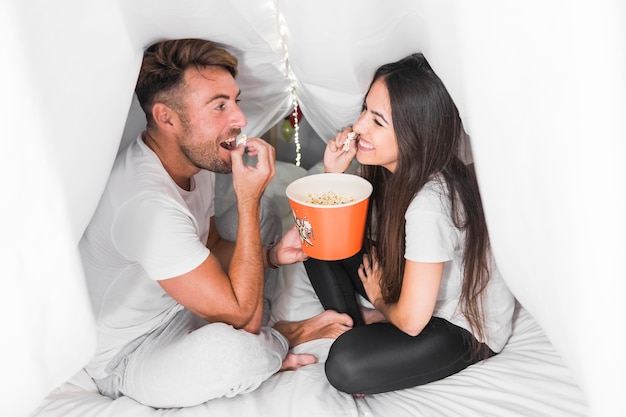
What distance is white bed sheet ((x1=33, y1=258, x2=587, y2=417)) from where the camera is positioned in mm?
1021

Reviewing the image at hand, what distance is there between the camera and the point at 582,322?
2.04ft

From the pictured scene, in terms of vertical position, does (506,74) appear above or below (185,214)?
above

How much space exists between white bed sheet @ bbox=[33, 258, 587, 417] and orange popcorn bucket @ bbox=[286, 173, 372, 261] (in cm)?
27

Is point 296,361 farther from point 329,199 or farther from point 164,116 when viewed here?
point 164,116

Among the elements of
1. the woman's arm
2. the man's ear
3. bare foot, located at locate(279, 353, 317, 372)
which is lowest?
bare foot, located at locate(279, 353, 317, 372)

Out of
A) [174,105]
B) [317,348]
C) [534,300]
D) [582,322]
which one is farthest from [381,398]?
[174,105]

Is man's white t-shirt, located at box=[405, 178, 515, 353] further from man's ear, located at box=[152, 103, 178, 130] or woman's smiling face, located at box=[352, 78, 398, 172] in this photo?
man's ear, located at box=[152, 103, 178, 130]

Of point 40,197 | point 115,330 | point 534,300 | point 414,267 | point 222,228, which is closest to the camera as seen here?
point 40,197

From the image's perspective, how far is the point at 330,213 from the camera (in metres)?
1.02

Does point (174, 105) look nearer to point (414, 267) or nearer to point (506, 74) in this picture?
point (414, 267)

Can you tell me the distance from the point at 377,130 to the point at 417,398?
52 cm

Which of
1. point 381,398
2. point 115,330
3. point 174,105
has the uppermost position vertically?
point 174,105

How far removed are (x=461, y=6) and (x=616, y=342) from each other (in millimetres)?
403

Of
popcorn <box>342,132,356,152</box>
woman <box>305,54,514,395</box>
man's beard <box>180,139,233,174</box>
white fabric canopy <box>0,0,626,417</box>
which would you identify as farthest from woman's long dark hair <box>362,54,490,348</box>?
man's beard <box>180,139,233,174</box>
